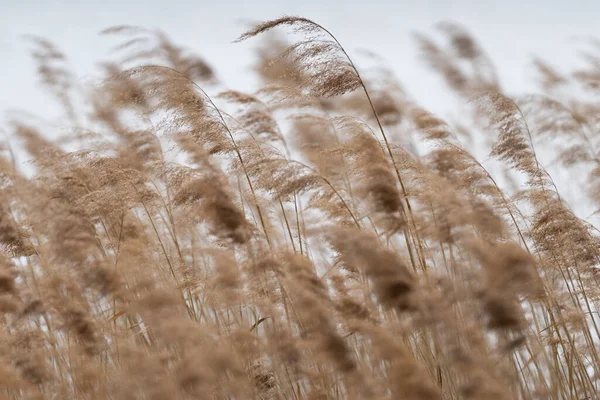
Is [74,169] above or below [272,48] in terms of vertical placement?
below

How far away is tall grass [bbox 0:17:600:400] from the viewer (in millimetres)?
2340

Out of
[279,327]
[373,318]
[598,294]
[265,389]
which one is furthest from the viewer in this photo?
[598,294]

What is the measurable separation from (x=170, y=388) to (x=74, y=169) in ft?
8.81

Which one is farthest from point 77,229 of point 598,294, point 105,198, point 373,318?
point 598,294

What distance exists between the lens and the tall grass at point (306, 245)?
2340 millimetres

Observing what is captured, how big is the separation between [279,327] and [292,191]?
2.17 ft

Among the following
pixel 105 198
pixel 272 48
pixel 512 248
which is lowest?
pixel 512 248

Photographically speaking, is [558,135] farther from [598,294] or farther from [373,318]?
[373,318]

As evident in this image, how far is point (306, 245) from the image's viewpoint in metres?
4.19

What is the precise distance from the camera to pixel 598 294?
3.75 metres

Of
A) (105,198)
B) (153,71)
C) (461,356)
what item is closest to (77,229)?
(105,198)

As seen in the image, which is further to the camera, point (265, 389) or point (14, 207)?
point (14, 207)

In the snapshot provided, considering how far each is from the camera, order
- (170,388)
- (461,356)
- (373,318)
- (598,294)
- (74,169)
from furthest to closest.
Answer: (74,169) < (598,294) < (373,318) < (170,388) < (461,356)

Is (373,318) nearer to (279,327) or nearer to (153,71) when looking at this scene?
(279,327)
